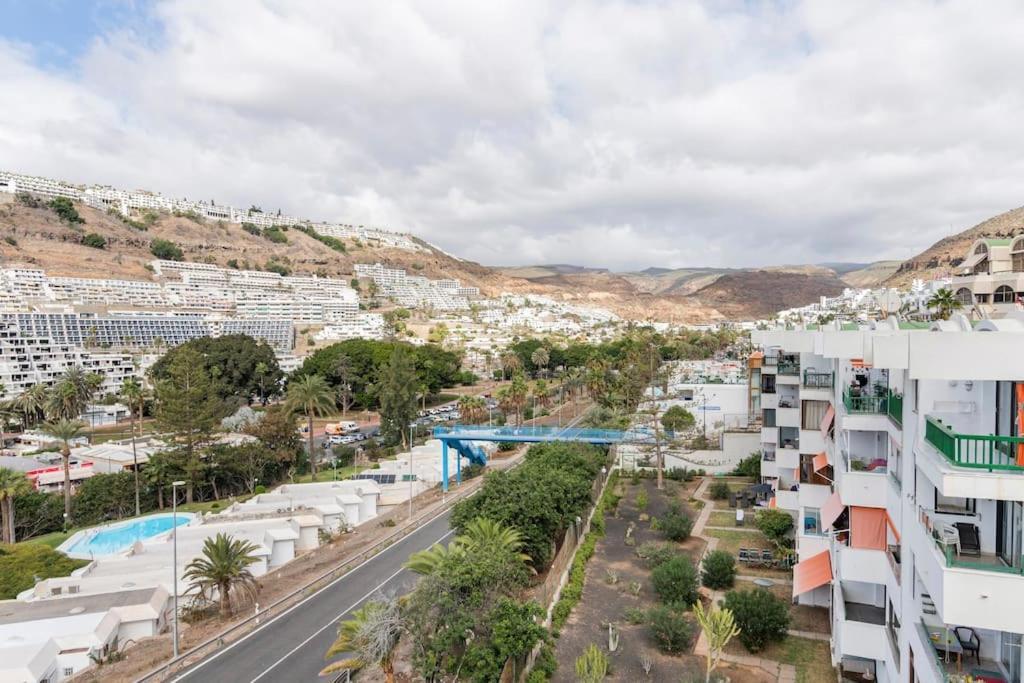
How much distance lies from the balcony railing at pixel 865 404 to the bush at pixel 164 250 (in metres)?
190

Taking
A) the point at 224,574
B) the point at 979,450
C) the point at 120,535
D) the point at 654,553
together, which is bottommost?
the point at 120,535

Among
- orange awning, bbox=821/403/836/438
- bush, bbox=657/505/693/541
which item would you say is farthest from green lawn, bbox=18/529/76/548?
orange awning, bbox=821/403/836/438

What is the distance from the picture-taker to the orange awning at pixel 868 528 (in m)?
14.0

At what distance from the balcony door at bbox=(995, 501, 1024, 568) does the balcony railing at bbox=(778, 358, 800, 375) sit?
1712cm

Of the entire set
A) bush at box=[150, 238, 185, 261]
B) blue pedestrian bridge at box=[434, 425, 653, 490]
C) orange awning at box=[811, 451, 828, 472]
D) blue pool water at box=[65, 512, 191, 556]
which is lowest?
blue pool water at box=[65, 512, 191, 556]

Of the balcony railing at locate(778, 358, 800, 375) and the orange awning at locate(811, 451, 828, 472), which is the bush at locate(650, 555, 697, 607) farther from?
the balcony railing at locate(778, 358, 800, 375)

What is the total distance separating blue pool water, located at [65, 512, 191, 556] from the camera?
35.2 metres

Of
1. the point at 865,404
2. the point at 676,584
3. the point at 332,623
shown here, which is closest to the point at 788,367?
the point at 676,584

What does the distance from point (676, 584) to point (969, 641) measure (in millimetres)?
12904

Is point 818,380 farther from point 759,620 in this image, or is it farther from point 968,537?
point 968,537

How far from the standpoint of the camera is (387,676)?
17438 mm

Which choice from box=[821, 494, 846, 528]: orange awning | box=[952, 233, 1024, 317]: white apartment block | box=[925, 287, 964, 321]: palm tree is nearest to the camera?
Answer: box=[821, 494, 846, 528]: orange awning

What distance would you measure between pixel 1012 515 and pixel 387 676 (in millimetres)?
15495

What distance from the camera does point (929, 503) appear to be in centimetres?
989
